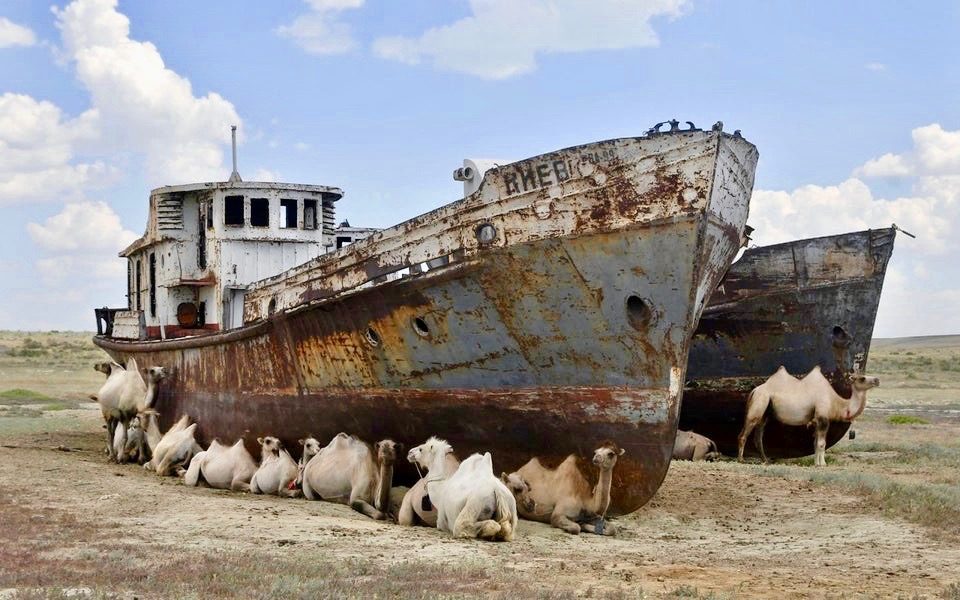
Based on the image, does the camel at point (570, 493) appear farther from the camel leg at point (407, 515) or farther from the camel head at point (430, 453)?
the camel leg at point (407, 515)

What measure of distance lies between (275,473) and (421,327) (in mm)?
2496

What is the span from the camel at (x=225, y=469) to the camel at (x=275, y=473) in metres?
0.31

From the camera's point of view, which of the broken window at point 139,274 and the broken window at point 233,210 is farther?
the broken window at point 139,274

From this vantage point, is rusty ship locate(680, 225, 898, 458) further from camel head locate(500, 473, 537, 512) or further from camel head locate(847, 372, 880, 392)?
camel head locate(500, 473, 537, 512)

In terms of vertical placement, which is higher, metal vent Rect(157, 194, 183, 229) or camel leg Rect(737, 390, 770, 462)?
metal vent Rect(157, 194, 183, 229)

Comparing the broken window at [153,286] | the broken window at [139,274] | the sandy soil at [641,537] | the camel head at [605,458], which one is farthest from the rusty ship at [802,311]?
the broken window at [139,274]

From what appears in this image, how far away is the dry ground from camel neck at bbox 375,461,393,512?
0.38m

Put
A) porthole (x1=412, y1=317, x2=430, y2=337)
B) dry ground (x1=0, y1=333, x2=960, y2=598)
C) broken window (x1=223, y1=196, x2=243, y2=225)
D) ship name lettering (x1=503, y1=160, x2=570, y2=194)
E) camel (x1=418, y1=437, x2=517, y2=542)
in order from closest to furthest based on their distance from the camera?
dry ground (x1=0, y1=333, x2=960, y2=598)
camel (x1=418, y1=437, x2=517, y2=542)
ship name lettering (x1=503, y1=160, x2=570, y2=194)
porthole (x1=412, y1=317, x2=430, y2=337)
broken window (x1=223, y1=196, x2=243, y2=225)

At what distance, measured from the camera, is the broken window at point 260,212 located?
52.4ft

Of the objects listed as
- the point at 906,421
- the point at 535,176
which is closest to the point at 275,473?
the point at 535,176

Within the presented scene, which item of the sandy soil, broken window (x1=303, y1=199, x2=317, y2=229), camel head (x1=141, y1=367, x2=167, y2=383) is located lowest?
the sandy soil

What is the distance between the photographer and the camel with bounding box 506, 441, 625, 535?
9.08 metres

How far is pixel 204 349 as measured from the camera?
1444 centimetres

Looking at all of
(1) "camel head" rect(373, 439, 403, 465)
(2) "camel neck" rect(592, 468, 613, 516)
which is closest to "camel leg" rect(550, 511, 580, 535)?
(2) "camel neck" rect(592, 468, 613, 516)
